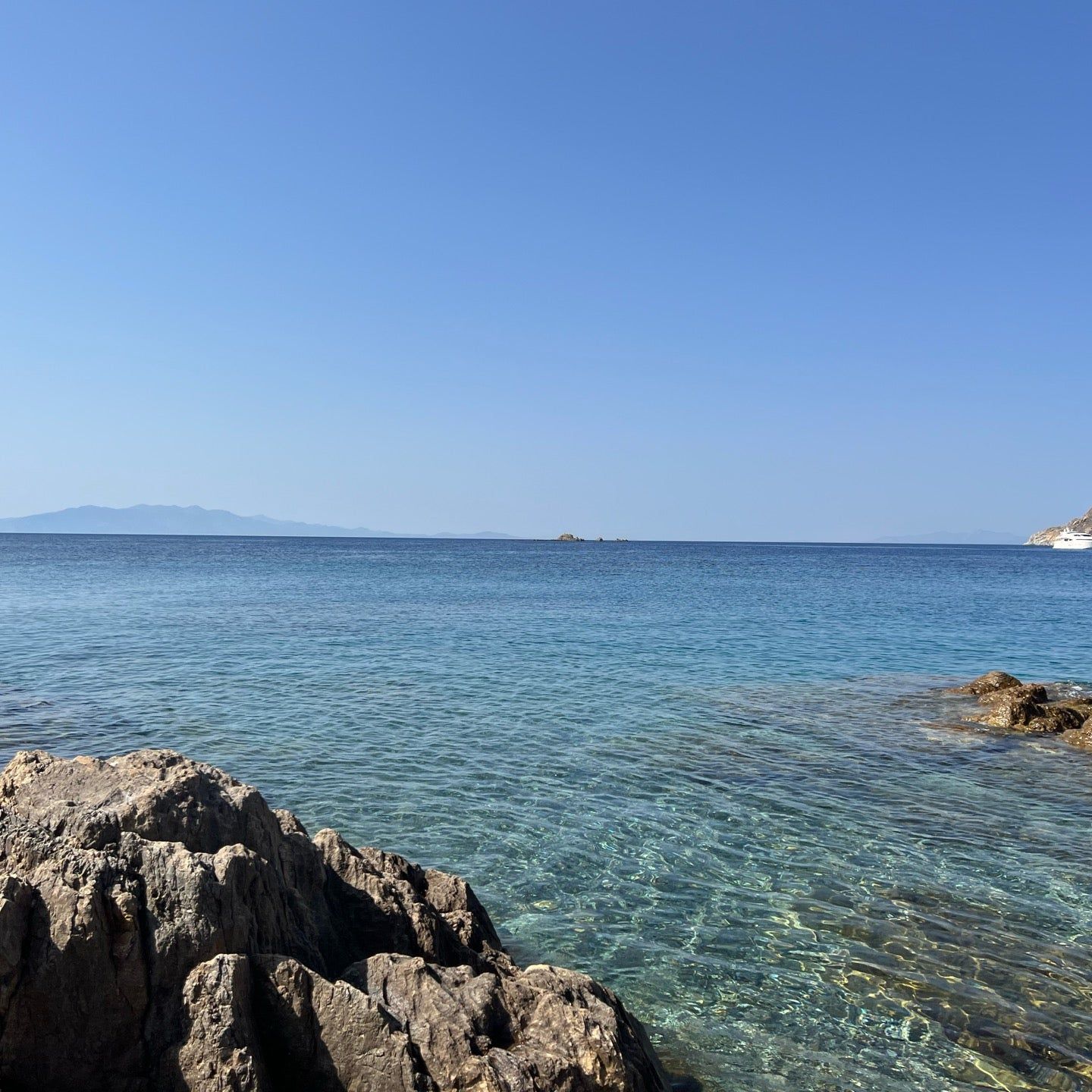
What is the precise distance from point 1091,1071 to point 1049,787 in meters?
9.58

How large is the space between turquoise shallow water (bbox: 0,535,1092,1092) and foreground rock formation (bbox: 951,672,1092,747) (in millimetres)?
931

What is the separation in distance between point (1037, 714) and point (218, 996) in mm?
20863

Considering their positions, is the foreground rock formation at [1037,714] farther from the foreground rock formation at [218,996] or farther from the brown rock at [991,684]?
the foreground rock formation at [218,996]

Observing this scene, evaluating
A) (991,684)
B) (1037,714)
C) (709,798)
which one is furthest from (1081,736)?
(709,798)

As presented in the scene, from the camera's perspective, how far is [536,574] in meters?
93.9

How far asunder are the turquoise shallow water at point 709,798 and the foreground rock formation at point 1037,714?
931 mm

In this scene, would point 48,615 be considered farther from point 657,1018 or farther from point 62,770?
point 657,1018

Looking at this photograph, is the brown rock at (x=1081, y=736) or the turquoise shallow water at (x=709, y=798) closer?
the turquoise shallow water at (x=709, y=798)

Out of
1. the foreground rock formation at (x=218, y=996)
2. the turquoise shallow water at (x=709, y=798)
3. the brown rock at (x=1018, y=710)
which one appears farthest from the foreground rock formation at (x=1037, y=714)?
the foreground rock formation at (x=218, y=996)

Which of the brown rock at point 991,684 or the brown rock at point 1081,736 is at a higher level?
the brown rock at point 991,684

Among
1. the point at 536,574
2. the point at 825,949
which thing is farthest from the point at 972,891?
the point at 536,574

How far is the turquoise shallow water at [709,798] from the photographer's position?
839 centimetres

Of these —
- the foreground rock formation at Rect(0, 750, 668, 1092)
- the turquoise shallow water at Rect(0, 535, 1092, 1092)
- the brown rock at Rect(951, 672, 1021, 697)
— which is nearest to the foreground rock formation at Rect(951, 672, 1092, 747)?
the turquoise shallow water at Rect(0, 535, 1092, 1092)

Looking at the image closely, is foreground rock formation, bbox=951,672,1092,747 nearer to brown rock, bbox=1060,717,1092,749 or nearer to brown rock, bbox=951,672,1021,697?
brown rock, bbox=1060,717,1092,749
